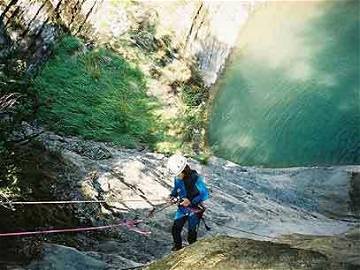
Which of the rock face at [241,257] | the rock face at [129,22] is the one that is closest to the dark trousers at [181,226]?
the rock face at [241,257]

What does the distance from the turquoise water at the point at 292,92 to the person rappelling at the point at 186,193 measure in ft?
26.2

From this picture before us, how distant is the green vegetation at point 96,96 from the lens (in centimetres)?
1316

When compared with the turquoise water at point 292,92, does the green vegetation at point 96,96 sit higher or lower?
lower

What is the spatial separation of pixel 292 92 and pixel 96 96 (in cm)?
711

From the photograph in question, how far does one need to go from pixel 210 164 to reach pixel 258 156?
2.35 metres

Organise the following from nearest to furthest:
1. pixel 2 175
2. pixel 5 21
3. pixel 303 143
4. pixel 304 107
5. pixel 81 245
A: pixel 2 175, pixel 81 245, pixel 5 21, pixel 303 143, pixel 304 107

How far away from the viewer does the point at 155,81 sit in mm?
16172

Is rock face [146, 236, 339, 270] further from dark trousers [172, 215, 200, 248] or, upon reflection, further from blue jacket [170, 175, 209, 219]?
dark trousers [172, 215, 200, 248]

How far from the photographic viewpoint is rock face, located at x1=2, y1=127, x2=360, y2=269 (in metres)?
8.73

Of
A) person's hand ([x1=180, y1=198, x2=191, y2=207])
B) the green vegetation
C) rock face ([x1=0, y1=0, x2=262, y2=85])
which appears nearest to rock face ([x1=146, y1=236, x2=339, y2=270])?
person's hand ([x1=180, y1=198, x2=191, y2=207])

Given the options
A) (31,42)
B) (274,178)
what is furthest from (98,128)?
(274,178)

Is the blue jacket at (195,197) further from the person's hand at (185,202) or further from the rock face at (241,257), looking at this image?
the rock face at (241,257)

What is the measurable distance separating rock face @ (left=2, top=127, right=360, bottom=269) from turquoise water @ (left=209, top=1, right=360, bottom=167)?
4.58 ft

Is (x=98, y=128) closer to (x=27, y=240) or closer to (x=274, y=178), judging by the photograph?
(x=274, y=178)
